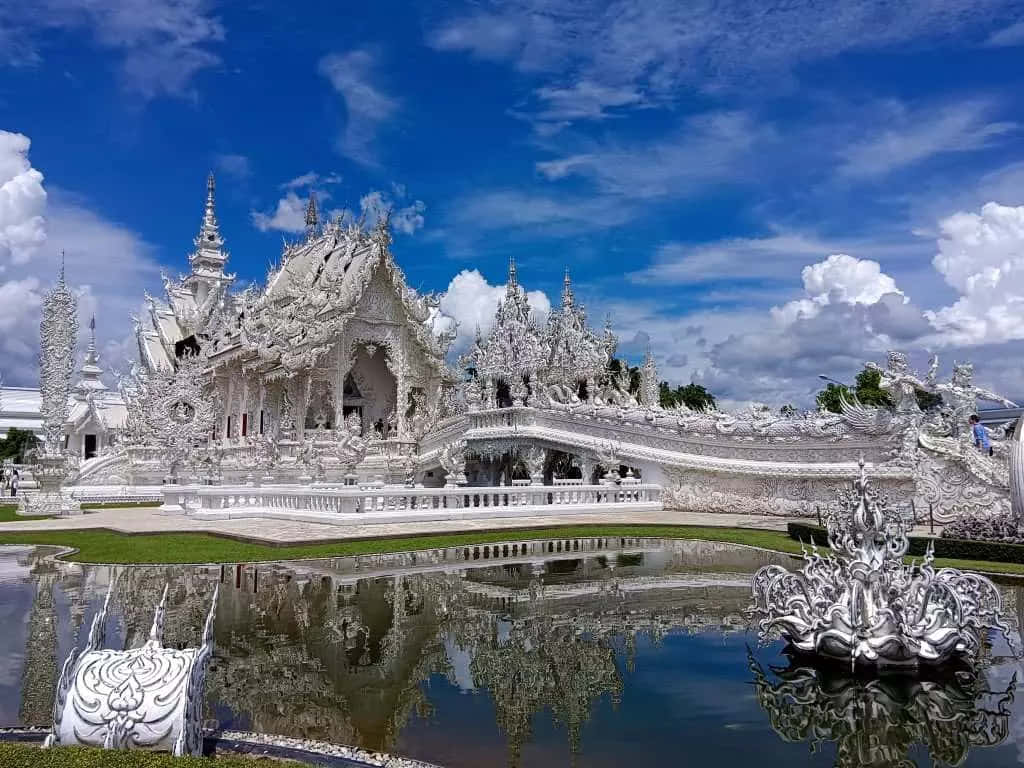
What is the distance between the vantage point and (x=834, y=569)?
22.0 ft

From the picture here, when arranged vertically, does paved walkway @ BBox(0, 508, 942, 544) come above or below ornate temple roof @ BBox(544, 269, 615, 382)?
below

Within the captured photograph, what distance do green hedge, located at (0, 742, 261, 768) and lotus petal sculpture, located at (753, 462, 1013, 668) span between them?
4.60 meters

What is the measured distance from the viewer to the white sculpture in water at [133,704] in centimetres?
420

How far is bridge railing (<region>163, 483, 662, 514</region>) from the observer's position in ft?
56.5

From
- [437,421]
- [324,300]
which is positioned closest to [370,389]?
[437,421]

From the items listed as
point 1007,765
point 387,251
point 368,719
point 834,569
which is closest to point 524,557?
point 834,569

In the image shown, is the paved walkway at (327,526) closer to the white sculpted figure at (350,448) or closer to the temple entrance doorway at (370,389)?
the white sculpted figure at (350,448)

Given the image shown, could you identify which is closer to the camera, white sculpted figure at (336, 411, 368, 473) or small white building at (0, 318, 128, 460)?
white sculpted figure at (336, 411, 368, 473)

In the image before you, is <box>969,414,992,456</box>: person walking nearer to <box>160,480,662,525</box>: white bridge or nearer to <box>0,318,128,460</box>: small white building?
<box>160,480,662,525</box>: white bridge

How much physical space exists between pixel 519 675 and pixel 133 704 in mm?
3028

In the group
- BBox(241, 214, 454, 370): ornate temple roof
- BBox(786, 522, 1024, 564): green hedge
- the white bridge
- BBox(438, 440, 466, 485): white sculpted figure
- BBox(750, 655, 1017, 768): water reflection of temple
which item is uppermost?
BBox(241, 214, 454, 370): ornate temple roof

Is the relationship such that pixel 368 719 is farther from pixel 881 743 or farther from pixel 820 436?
pixel 820 436

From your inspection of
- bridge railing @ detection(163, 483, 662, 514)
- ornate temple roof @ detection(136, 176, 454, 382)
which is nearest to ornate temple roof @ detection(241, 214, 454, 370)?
ornate temple roof @ detection(136, 176, 454, 382)

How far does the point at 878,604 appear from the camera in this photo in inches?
250
